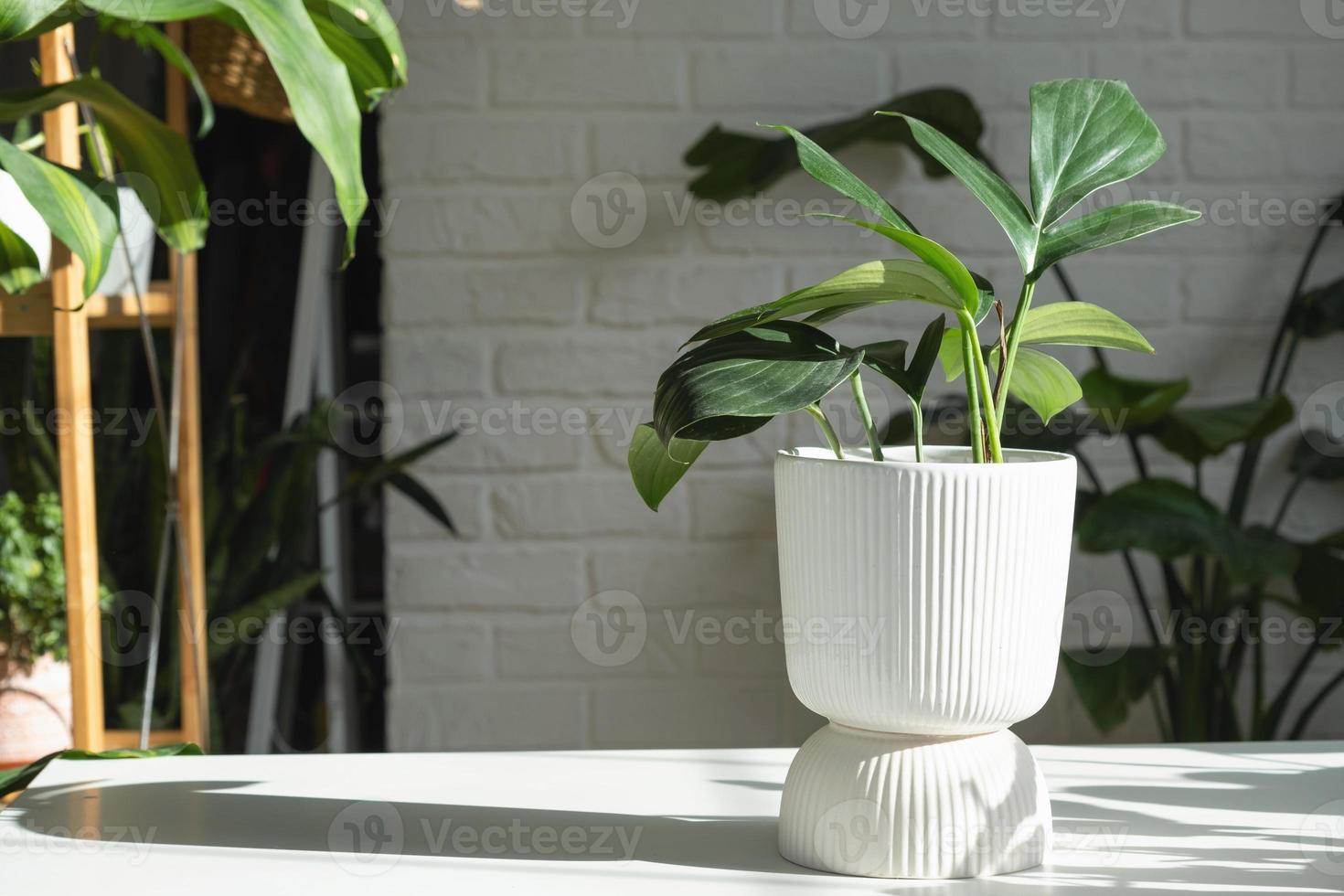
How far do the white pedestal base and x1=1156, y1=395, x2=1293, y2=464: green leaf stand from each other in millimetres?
849

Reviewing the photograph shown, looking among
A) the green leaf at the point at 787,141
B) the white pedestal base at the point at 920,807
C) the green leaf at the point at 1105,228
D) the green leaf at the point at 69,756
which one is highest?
the green leaf at the point at 787,141

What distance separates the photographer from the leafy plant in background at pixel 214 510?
140 cm

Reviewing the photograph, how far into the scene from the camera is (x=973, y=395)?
0.54 meters

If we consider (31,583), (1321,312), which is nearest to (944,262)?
(31,583)

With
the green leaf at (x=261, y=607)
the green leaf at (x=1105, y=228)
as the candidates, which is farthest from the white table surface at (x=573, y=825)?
the green leaf at (x=261, y=607)

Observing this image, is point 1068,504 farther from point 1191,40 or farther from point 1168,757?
point 1191,40

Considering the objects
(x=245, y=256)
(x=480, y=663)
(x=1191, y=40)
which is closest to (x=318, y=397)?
(x=245, y=256)

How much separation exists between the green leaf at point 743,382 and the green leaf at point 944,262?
0.05 m

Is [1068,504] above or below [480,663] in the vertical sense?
above

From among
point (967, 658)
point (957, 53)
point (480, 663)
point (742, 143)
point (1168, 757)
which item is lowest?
point (480, 663)

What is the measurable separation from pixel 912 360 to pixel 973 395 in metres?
0.05

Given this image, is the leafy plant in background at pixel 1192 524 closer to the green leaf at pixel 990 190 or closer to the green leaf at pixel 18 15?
the green leaf at pixel 990 190

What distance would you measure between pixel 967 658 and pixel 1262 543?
2.89 feet

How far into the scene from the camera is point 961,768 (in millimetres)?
531
